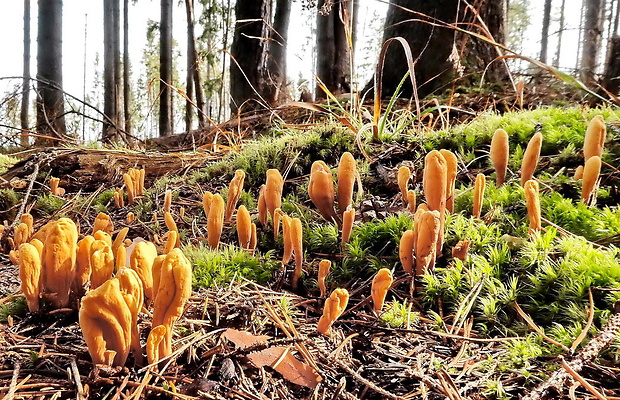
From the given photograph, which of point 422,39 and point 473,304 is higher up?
point 422,39

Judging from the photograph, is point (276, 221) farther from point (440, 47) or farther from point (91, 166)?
point (440, 47)

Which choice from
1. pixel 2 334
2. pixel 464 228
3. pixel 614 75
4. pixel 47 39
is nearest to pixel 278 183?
pixel 464 228

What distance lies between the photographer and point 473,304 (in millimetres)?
1446

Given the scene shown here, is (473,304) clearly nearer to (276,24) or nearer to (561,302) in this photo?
(561,302)

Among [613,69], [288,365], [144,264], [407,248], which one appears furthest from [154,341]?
[613,69]

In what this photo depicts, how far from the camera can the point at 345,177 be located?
1849mm

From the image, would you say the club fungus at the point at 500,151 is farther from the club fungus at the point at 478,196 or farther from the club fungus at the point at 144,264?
the club fungus at the point at 144,264

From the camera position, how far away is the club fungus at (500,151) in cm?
186

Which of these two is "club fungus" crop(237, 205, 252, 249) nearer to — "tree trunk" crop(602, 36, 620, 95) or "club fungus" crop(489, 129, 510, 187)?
"club fungus" crop(489, 129, 510, 187)

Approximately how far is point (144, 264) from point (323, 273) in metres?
0.61

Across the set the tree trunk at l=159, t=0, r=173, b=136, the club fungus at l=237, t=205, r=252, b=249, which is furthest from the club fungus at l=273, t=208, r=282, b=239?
the tree trunk at l=159, t=0, r=173, b=136

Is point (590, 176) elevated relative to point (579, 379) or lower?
elevated

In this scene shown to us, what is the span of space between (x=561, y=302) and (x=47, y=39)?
31.7 feet

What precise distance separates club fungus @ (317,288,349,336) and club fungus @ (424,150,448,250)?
1.75 feet
